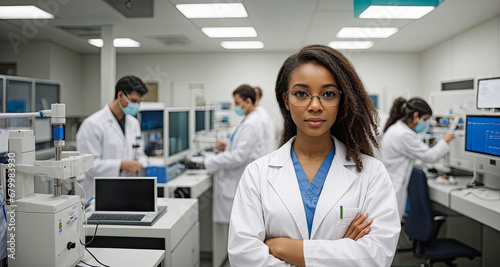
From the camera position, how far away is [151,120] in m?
2.72

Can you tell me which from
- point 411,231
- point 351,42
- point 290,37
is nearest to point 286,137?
point 411,231

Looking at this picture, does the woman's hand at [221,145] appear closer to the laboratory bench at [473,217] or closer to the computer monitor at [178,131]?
the computer monitor at [178,131]

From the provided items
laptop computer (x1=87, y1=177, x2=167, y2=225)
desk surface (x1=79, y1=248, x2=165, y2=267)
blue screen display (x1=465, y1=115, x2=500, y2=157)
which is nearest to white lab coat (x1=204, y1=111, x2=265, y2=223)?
laptop computer (x1=87, y1=177, x2=167, y2=225)

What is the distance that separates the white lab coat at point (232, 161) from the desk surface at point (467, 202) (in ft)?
4.31

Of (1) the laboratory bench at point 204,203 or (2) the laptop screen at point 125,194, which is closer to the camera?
(2) the laptop screen at point 125,194

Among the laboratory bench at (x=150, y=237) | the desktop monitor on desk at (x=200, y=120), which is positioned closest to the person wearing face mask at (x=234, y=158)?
the desktop monitor on desk at (x=200, y=120)

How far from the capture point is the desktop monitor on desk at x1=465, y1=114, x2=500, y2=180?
6.56 feet

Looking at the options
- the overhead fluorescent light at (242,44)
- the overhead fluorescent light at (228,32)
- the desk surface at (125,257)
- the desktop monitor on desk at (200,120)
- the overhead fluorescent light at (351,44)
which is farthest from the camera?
the overhead fluorescent light at (242,44)

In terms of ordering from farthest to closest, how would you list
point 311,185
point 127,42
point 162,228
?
point 127,42, point 162,228, point 311,185

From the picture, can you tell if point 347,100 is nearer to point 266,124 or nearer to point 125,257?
point 125,257

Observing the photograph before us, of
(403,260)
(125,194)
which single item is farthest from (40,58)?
(403,260)

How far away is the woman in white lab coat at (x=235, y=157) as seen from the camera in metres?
2.76

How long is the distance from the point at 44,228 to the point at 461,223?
2710mm

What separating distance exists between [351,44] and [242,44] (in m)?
1.48
